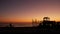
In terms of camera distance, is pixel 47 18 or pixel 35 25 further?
pixel 35 25

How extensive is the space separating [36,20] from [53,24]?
373 cm

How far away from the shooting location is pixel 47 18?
2750 centimetres

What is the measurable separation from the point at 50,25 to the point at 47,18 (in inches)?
58.9

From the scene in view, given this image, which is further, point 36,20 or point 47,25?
point 36,20

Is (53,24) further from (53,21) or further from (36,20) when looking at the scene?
(36,20)

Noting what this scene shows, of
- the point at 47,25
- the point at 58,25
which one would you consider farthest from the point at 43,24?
the point at 58,25

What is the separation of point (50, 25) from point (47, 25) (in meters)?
0.71

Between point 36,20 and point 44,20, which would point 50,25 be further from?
point 36,20

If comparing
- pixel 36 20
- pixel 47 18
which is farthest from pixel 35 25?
pixel 47 18

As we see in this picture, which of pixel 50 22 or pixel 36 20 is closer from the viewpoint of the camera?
pixel 50 22

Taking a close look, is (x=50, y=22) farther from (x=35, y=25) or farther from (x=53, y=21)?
(x=35, y=25)

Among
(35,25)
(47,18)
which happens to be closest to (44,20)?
(47,18)

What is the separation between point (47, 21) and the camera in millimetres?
27828

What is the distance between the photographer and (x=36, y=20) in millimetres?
30156
